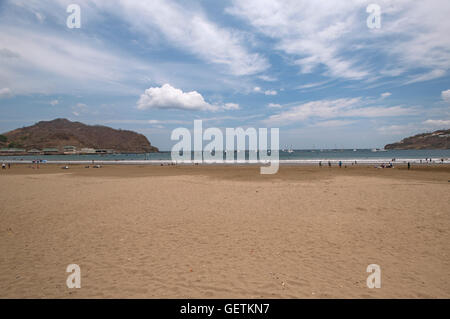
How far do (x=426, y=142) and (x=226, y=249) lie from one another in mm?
195952

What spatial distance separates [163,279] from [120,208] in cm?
707

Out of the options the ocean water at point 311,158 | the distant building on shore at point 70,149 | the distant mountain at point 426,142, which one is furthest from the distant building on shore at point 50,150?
the distant mountain at point 426,142

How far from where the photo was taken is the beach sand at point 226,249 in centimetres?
436

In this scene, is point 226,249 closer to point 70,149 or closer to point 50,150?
point 70,149

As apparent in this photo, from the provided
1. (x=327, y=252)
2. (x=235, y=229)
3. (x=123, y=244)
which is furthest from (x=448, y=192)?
(x=123, y=244)

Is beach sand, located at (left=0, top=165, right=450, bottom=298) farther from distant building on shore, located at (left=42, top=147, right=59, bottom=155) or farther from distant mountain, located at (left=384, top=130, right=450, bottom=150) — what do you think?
distant mountain, located at (left=384, top=130, right=450, bottom=150)

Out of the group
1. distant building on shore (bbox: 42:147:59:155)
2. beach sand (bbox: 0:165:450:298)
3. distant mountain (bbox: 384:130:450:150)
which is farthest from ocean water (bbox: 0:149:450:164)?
distant mountain (bbox: 384:130:450:150)

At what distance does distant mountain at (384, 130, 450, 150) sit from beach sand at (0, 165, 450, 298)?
576 feet

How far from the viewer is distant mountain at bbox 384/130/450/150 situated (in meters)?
141

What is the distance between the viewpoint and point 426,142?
151500 millimetres

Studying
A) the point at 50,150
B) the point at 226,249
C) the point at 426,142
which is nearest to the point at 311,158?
the point at 226,249

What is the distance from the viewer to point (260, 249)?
6129mm

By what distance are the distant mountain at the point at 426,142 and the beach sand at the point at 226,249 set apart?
176 m

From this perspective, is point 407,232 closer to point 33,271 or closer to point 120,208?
point 33,271
